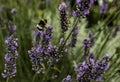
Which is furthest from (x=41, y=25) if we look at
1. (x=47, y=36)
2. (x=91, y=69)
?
(x=91, y=69)

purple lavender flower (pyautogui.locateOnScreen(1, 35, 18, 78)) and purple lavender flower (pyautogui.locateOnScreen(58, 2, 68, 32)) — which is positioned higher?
purple lavender flower (pyautogui.locateOnScreen(58, 2, 68, 32))

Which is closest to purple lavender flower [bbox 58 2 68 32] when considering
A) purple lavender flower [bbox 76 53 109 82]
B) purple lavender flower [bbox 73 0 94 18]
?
purple lavender flower [bbox 73 0 94 18]

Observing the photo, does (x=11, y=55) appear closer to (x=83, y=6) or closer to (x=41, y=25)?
(x=41, y=25)

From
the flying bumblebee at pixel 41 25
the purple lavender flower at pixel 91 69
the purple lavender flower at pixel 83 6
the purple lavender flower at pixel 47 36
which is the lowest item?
the purple lavender flower at pixel 91 69

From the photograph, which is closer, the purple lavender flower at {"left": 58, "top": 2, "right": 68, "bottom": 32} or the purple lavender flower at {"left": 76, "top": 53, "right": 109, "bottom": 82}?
the purple lavender flower at {"left": 76, "top": 53, "right": 109, "bottom": 82}

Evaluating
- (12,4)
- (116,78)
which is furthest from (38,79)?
(12,4)

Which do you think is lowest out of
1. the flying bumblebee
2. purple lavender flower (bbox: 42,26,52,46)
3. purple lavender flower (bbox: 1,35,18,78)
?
purple lavender flower (bbox: 1,35,18,78)

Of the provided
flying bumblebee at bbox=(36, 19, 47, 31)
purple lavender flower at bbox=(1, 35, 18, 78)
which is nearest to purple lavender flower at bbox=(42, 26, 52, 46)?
flying bumblebee at bbox=(36, 19, 47, 31)

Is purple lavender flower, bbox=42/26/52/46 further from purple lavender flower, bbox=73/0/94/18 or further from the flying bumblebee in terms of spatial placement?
purple lavender flower, bbox=73/0/94/18

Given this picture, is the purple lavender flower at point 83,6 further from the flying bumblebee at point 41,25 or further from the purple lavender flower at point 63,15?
the flying bumblebee at point 41,25

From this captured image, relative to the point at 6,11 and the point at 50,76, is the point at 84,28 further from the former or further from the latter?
the point at 50,76

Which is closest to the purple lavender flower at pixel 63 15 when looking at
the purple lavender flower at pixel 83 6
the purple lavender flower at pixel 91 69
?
the purple lavender flower at pixel 83 6
